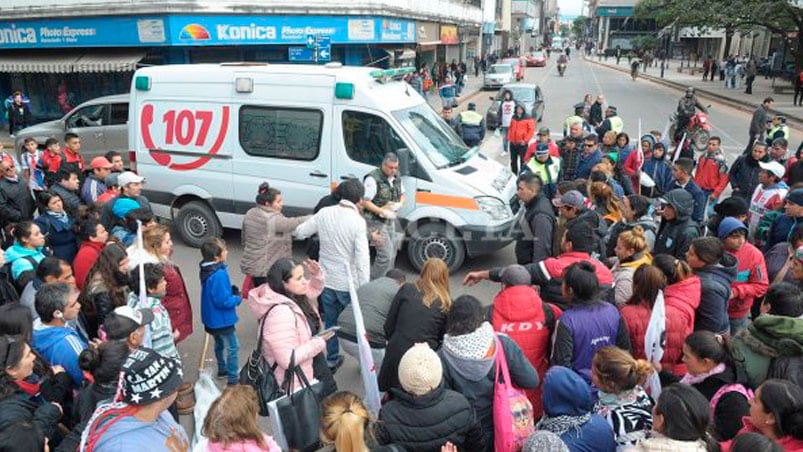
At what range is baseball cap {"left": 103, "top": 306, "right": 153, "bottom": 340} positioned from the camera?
144 inches

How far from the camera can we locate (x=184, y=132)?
27.4ft

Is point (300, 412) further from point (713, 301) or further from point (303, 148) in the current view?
point (303, 148)

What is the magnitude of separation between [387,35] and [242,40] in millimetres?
7804

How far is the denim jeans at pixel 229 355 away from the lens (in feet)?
17.4

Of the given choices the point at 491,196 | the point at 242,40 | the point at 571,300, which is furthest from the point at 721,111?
the point at 571,300

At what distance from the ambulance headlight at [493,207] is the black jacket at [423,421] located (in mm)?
4702

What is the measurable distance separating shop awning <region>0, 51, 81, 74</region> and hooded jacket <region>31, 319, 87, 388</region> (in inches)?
661

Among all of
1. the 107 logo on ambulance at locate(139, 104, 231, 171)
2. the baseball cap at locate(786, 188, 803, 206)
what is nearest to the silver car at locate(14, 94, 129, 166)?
the 107 logo on ambulance at locate(139, 104, 231, 171)

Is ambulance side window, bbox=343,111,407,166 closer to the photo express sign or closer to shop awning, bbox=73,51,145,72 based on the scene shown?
the photo express sign

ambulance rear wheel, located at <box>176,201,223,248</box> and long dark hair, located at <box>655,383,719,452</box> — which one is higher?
long dark hair, located at <box>655,383,719,452</box>

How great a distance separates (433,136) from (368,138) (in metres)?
0.96

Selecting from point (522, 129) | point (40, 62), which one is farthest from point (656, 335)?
point (40, 62)

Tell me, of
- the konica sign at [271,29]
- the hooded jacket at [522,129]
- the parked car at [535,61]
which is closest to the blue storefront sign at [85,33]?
the konica sign at [271,29]

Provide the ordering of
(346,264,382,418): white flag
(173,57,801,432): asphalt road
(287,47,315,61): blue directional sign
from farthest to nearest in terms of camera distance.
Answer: (287,47,315,61): blue directional sign
(173,57,801,432): asphalt road
(346,264,382,418): white flag
